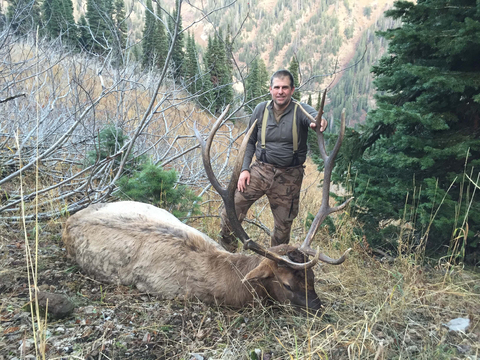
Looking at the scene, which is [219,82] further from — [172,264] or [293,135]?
[172,264]

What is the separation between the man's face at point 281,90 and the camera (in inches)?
142

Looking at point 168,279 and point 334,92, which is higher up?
point 334,92

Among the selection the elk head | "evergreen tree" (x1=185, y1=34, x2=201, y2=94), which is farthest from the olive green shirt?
"evergreen tree" (x1=185, y1=34, x2=201, y2=94)

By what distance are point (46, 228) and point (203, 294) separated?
8.88 feet

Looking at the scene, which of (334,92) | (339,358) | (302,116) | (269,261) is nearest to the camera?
(339,358)

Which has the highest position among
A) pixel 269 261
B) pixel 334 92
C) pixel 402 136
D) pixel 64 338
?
pixel 334 92

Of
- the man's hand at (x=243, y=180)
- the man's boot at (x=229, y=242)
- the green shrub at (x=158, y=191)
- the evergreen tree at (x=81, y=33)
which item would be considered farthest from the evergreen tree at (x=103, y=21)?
the man's boot at (x=229, y=242)

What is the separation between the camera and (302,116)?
3701 millimetres

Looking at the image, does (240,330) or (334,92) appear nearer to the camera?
(240,330)

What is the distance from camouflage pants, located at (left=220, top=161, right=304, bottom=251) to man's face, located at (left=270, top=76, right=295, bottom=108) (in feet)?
2.68

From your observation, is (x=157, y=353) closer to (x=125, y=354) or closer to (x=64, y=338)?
(x=125, y=354)

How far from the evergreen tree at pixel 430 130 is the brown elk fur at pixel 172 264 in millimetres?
1816

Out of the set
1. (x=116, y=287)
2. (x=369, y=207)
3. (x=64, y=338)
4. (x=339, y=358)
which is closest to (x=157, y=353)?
(x=64, y=338)

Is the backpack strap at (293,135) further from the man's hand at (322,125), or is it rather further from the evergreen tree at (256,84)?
the evergreen tree at (256,84)
